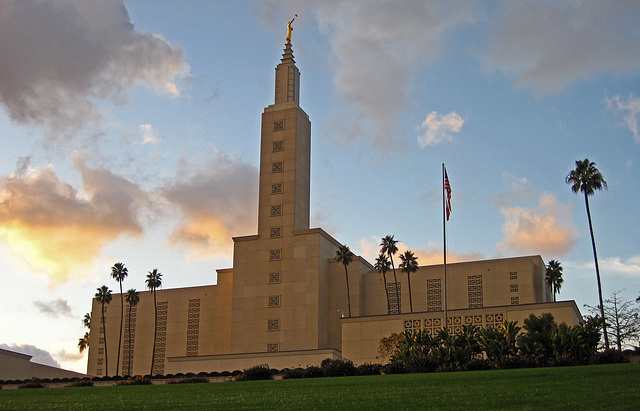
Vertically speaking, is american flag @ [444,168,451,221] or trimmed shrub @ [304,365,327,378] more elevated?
american flag @ [444,168,451,221]

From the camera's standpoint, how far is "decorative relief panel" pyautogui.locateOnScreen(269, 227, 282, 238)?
233 feet

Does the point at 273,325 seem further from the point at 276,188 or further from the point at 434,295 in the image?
the point at 434,295

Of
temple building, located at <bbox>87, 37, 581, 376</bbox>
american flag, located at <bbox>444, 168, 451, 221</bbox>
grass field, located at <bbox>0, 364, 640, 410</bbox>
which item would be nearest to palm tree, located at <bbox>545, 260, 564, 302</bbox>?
temple building, located at <bbox>87, 37, 581, 376</bbox>

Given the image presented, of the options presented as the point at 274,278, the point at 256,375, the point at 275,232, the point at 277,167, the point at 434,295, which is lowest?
the point at 256,375

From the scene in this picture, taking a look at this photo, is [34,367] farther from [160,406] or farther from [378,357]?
[160,406]

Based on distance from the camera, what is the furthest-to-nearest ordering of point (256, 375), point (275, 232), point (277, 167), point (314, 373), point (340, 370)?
point (277, 167)
point (275, 232)
point (256, 375)
point (314, 373)
point (340, 370)

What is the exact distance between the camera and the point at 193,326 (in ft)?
252

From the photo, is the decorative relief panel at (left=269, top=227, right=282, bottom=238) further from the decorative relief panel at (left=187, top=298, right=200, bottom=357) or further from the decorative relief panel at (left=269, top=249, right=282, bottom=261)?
the decorative relief panel at (left=187, top=298, right=200, bottom=357)

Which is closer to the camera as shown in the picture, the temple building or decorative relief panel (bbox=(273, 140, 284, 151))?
the temple building

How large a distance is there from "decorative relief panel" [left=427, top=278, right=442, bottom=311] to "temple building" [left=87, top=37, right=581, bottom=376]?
11 cm

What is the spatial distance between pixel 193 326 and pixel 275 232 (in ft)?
48.3

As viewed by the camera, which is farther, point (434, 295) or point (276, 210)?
point (276, 210)

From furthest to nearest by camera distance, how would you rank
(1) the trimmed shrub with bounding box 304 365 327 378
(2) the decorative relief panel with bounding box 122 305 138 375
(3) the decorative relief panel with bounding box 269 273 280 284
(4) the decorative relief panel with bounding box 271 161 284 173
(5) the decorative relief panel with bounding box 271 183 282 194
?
(2) the decorative relief panel with bounding box 122 305 138 375
(4) the decorative relief panel with bounding box 271 161 284 173
(5) the decorative relief panel with bounding box 271 183 282 194
(3) the decorative relief panel with bounding box 269 273 280 284
(1) the trimmed shrub with bounding box 304 365 327 378

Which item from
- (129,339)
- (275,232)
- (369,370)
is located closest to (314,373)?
(369,370)
